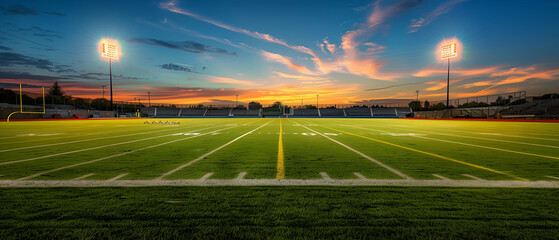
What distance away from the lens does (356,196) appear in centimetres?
301

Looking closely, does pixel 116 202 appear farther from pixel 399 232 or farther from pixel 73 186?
pixel 399 232

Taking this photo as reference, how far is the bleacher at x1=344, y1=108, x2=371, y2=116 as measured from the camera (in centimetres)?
8456

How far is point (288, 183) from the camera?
11.8 feet

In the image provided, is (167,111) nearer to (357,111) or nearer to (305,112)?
(305,112)

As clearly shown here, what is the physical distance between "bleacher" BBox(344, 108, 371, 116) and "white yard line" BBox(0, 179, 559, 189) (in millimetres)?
84428

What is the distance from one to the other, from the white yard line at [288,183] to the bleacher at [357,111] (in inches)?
3324

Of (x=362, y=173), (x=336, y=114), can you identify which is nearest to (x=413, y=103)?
(x=336, y=114)

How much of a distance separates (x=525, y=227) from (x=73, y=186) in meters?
5.41

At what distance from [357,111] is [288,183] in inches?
3443

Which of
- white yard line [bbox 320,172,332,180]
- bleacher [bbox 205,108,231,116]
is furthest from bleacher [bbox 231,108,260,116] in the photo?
white yard line [bbox 320,172,332,180]

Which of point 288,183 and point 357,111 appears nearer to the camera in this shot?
point 288,183

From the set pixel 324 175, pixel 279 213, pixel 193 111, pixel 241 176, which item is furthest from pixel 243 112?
pixel 279 213

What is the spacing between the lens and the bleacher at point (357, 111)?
84.6m

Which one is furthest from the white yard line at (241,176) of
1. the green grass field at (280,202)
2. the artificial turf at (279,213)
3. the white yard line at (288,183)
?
the artificial turf at (279,213)
